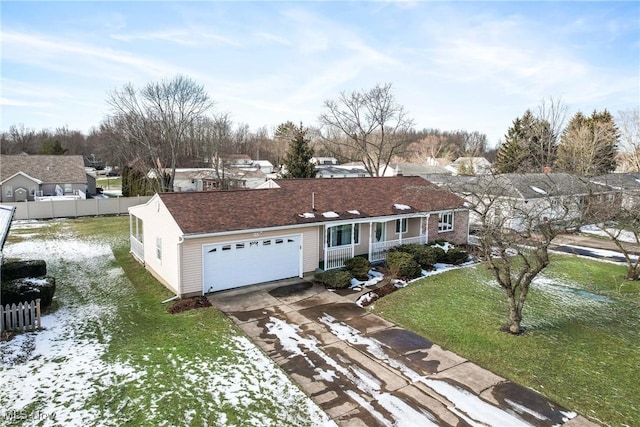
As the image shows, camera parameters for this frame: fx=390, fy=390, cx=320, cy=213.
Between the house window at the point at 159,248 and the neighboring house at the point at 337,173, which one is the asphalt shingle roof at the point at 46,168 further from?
the house window at the point at 159,248

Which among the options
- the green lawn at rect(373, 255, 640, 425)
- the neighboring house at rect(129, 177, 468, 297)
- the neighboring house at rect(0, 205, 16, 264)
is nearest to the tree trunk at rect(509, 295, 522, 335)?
the green lawn at rect(373, 255, 640, 425)

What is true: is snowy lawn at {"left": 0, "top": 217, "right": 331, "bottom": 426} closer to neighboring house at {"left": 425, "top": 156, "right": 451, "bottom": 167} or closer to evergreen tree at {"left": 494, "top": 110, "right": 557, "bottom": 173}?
evergreen tree at {"left": 494, "top": 110, "right": 557, "bottom": 173}

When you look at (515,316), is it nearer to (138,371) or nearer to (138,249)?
(138,371)

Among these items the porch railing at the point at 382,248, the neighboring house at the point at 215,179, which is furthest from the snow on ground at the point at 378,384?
the neighboring house at the point at 215,179

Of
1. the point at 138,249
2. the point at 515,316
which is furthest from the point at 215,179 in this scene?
the point at 515,316

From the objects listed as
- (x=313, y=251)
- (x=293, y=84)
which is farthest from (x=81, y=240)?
(x=293, y=84)

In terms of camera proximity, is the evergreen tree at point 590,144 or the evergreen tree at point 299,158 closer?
the evergreen tree at point 299,158
